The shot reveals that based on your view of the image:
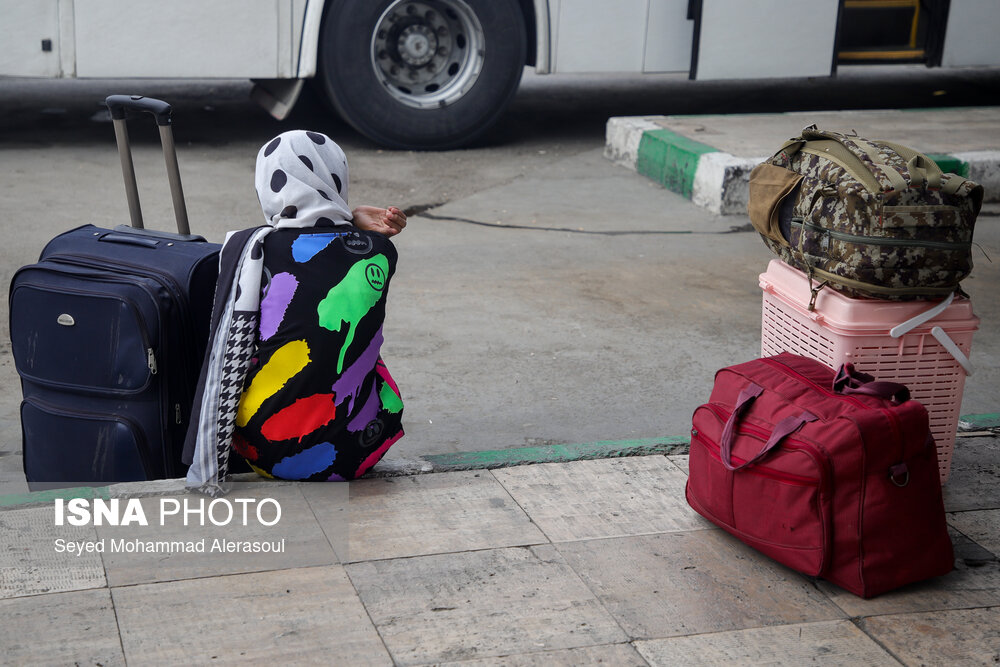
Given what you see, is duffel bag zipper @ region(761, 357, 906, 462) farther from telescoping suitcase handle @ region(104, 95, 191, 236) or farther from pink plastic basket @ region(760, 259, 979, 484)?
telescoping suitcase handle @ region(104, 95, 191, 236)

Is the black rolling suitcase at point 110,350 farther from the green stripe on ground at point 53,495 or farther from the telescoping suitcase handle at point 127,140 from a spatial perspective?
the telescoping suitcase handle at point 127,140

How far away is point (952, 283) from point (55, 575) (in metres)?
2.31

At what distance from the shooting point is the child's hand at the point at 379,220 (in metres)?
3.05

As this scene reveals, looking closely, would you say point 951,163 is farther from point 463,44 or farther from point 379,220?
point 379,220

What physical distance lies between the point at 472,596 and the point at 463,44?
594 cm

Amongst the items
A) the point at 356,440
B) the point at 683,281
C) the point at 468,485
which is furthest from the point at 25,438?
the point at 683,281

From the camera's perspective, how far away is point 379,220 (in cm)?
307

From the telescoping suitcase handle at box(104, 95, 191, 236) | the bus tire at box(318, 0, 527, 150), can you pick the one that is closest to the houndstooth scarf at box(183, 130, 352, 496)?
the telescoping suitcase handle at box(104, 95, 191, 236)

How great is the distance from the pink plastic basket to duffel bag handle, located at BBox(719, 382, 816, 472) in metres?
0.38

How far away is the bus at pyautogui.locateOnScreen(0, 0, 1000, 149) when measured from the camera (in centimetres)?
712

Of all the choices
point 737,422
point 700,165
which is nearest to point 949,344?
point 737,422

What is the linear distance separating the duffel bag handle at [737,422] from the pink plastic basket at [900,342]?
0.38 m

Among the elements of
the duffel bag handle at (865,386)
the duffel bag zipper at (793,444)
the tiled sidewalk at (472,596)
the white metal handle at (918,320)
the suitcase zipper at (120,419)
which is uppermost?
the white metal handle at (918,320)

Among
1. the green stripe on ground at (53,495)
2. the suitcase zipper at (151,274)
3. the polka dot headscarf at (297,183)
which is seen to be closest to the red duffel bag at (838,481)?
the polka dot headscarf at (297,183)
